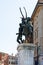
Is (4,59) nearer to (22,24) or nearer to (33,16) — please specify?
(33,16)

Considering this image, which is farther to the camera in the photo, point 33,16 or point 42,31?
point 33,16

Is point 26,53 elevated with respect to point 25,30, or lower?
lower

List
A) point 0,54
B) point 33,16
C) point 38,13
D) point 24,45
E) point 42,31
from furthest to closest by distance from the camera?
point 0,54 → point 33,16 → point 38,13 → point 42,31 → point 24,45

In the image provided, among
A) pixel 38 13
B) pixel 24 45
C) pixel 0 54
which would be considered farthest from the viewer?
pixel 0 54

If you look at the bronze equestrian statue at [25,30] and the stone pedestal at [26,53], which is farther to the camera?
the bronze equestrian statue at [25,30]

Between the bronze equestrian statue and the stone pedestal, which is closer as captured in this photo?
the stone pedestal

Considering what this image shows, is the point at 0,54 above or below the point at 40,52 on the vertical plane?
above

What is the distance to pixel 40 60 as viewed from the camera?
1264 inches

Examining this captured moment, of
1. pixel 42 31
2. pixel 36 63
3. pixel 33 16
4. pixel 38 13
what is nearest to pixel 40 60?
pixel 36 63

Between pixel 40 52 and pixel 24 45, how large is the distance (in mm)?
6729

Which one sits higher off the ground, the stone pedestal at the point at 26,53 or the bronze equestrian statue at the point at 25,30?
the bronze equestrian statue at the point at 25,30

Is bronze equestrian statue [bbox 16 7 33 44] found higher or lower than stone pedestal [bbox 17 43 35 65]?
higher

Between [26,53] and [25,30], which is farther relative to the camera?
[25,30]

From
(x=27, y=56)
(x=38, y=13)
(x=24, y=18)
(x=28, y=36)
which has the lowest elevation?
(x=27, y=56)
